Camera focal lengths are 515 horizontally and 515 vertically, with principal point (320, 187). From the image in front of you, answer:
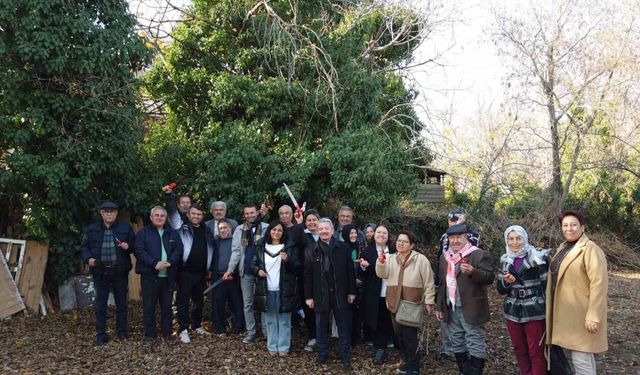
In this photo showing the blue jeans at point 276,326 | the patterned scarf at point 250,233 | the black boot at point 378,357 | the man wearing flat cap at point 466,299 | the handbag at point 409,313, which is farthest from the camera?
the patterned scarf at point 250,233

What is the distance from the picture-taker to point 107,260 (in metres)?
6.04

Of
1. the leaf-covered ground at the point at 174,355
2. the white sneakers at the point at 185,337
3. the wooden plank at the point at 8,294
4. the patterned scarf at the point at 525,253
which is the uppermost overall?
the patterned scarf at the point at 525,253

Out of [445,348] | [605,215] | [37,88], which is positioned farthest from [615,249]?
[37,88]

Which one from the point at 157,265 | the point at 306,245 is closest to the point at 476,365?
the point at 306,245

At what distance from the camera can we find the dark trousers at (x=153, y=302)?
20.1 ft

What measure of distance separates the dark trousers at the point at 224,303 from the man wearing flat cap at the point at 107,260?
108 cm

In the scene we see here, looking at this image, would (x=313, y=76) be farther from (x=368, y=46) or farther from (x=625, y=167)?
(x=625, y=167)

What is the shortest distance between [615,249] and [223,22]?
14251 millimetres

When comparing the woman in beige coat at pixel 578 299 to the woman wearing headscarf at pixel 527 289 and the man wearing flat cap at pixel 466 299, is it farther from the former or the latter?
the man wearing flat cap at pixel 466 299

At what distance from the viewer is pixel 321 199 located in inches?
343

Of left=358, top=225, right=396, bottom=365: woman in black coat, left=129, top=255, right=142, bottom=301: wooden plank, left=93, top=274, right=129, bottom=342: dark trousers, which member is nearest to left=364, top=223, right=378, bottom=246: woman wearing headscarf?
left=358, top=225, right=396, bottom=365: woman in black coat

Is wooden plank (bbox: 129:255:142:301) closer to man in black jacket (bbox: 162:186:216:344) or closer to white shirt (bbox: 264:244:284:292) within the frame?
man in black jacket (bbox: 162:186:216:344)

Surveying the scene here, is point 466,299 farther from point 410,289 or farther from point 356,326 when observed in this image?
point 356,326

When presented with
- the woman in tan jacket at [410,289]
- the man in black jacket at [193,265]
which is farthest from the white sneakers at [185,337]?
the woman in tan jacket at [410,289]
